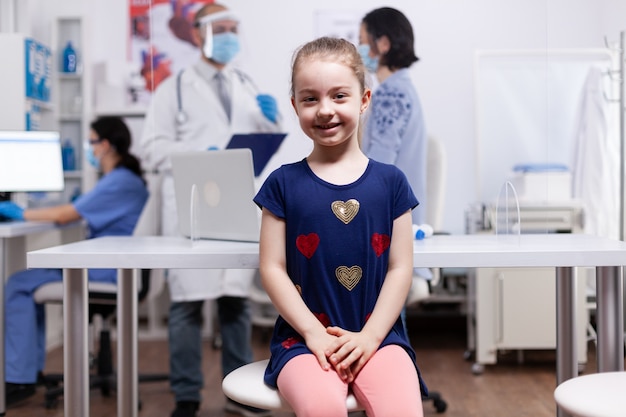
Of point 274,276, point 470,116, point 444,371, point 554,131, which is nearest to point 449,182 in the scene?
point 470,116

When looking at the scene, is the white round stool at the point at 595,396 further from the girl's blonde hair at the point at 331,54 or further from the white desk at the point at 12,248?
the white desk at the point at 12,248

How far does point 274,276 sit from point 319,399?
0.28 meters

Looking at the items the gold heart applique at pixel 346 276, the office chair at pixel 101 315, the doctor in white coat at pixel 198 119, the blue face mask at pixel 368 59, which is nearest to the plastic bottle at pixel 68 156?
the office chair at pixel 101 315

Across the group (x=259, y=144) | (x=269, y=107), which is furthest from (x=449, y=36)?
(x=259, y=144)

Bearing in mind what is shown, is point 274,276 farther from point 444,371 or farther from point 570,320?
point 444,371

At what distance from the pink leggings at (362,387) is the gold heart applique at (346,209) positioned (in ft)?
0.85

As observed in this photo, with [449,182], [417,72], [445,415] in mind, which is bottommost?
[445,415]

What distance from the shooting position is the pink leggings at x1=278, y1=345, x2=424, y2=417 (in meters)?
1.29

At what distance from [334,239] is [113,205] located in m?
2.02

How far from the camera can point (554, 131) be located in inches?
128

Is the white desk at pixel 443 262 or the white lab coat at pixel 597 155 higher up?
the white lab coat at pixel 597 155

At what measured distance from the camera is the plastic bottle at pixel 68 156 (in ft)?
15.1

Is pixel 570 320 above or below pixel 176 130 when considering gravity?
below

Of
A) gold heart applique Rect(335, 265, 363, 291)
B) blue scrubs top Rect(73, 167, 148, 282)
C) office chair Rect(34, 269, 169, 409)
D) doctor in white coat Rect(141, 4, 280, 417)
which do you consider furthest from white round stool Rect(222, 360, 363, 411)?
blue scrubs top Rect(73, 167, 148, 282)
